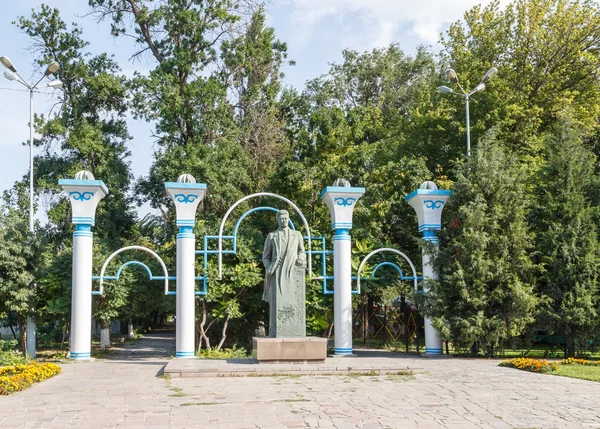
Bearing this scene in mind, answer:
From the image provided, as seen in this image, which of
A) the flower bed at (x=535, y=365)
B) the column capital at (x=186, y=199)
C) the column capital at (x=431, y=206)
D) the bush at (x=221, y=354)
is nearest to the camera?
the flower bed at (x=535, y=365)

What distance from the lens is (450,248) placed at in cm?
1514

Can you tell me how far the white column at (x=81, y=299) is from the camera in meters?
14.2

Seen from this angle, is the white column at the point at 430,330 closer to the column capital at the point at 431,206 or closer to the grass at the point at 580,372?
the column capital at the point at 431,206

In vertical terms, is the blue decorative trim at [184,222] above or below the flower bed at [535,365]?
above

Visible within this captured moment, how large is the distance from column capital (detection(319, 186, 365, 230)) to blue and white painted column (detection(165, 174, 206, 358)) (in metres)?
3.24

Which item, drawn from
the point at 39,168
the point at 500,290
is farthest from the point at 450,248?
the point at 39,168

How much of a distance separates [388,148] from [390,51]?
880 cm

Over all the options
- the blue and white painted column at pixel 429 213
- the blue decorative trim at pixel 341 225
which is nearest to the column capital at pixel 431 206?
the blue and white painted column at pixel 429 213

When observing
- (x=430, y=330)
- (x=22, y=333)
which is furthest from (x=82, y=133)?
(x=430, y=330)

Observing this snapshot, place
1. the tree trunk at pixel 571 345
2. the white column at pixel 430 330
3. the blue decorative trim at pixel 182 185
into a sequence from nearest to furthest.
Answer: the blue decorative trim at pixel 182 185 → the tree trunk at pixel 571 345 → the white column at pixel 430 330

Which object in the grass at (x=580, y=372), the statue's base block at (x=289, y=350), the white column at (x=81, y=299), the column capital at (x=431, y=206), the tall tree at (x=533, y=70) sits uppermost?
the tall tree at (x=533, y=70)

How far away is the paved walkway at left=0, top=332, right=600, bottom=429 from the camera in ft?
22.9

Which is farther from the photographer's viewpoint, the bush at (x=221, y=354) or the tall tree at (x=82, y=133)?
the tall tree at (x=82, y=133)

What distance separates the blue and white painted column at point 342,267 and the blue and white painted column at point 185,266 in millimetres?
3374
